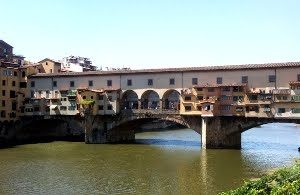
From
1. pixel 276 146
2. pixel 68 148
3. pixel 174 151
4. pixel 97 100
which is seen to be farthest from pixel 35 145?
pixel 276 146

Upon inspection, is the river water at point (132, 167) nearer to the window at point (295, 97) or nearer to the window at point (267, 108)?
the window at point (267, 108)

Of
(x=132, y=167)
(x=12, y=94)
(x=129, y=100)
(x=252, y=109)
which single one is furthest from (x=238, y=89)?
(x=12, y=94)

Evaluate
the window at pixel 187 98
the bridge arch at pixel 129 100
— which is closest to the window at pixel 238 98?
the window at pixel 187 98

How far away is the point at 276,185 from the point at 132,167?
76.0ft

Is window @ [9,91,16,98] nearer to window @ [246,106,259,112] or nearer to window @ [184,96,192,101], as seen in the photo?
window @ [184,96,192,101]

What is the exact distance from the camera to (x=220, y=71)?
196 ft

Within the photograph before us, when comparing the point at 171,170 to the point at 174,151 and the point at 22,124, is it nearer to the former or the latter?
the point at 174,151

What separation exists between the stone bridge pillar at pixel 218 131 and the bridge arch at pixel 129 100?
50.6ft

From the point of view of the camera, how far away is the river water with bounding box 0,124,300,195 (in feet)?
116

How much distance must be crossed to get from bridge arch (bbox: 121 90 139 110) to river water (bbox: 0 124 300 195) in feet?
29.0

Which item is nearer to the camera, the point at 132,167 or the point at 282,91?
the point at 132,167

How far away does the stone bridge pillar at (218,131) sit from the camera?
58266 millimetres

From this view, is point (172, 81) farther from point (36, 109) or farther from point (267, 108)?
point (36, 109)

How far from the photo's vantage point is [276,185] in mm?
23891
